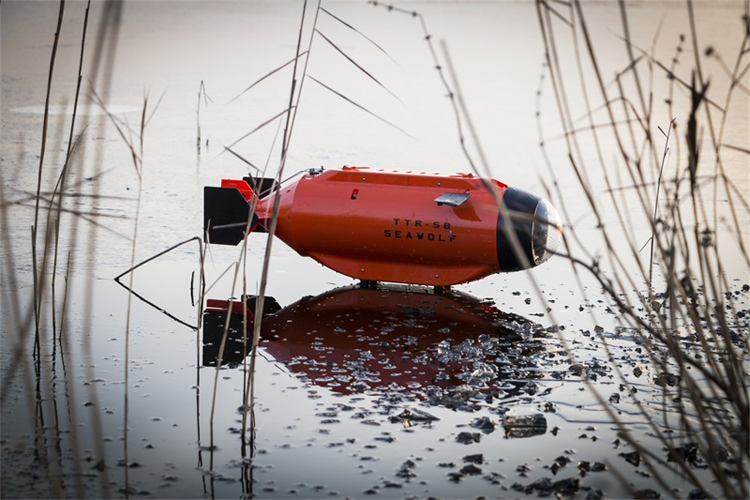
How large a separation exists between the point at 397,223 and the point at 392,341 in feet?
2.68

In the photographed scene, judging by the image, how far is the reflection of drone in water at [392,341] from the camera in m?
3.76

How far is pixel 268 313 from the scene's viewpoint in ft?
15.3

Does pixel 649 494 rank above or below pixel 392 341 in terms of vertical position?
below

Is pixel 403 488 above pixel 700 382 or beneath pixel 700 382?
beneath

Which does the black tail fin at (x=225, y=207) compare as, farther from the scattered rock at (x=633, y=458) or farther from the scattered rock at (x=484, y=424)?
the scattered rock at (x=633, y=458)

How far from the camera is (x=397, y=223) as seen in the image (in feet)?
15.8

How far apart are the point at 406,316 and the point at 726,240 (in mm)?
2766

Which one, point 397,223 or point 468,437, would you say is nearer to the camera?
point 468,437

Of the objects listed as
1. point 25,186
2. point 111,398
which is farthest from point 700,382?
point 25,186

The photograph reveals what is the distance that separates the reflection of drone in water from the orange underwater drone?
19cm

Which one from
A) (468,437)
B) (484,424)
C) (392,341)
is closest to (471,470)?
(468,437)

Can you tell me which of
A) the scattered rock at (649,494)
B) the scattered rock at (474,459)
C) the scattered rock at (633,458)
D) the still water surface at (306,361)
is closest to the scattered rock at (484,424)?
the still water surface at (306,361)

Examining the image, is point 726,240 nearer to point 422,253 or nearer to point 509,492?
point 422,253

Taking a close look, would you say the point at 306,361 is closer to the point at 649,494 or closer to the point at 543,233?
the point at 543,233
